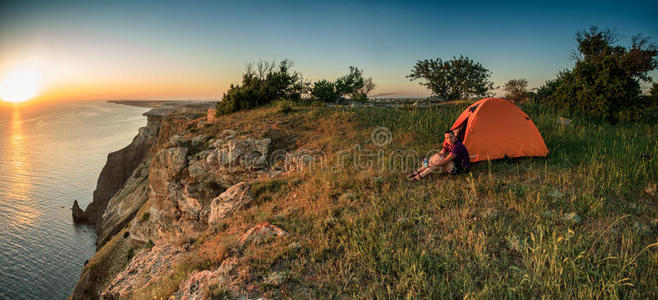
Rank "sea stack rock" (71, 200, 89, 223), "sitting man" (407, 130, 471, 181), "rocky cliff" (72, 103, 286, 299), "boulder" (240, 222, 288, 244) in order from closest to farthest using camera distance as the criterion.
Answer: "boulder" (240, 222, 288, 244) < "rocky cliff" (72, 103, 286, 299) < "sitting man" (407, 130, 471, 181) < "sea stack rock" (71, 200, 89, 223)

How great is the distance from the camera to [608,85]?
13.6m

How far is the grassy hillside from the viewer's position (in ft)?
9.91

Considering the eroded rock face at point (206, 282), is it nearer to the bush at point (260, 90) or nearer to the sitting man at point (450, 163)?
the sitting man at point (450, 163)

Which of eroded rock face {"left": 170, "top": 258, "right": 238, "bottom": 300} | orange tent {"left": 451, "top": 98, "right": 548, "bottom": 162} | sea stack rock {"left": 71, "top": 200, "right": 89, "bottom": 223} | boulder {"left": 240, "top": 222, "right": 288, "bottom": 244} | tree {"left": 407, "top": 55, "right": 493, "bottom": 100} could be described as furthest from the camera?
sea stack rock {"left": 71, "top": 200, "right": 89, "bottom": 223}

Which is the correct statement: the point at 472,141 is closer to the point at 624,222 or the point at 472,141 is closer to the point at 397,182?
the point at 397,182

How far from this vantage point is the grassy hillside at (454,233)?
3.02 metres

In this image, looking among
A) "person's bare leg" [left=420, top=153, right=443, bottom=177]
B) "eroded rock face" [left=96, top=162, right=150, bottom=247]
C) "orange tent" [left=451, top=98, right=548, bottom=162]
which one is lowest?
"eroded rock face" [left=96, top=162, right=150, bottom=247]

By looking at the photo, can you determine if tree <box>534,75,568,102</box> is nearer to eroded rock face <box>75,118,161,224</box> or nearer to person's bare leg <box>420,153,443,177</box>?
person's bare leg <box>420,153,443,177</box>

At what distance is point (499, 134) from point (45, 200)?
69.2 meters

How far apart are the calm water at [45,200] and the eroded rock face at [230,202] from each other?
3071cm

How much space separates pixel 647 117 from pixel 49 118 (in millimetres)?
172366

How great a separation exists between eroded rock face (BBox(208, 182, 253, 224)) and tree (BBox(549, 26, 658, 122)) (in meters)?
18.9

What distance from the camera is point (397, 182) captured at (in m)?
6.68

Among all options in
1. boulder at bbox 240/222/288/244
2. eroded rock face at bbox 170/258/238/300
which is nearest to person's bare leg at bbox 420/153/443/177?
boulder at bbox 240/222/288/244
